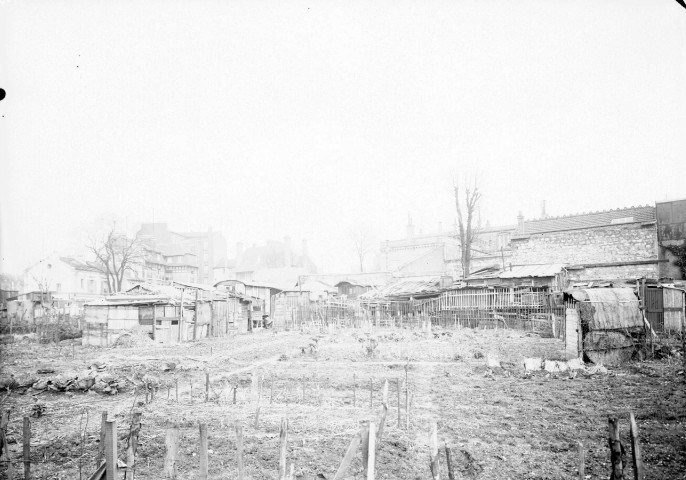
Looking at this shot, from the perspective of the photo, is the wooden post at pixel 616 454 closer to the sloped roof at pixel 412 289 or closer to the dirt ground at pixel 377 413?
the dirt ground at pixel 377 413

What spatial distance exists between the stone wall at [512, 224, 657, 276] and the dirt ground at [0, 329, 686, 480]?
866 inches

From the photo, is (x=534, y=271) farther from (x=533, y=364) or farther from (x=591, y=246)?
(x=533, y=364)

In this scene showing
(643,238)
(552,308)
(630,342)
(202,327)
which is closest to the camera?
(630,342)

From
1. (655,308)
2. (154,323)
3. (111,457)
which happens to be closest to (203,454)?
(111,457)

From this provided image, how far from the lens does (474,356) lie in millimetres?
18609

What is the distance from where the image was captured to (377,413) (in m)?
10.5

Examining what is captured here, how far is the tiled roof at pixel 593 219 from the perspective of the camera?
126 feet

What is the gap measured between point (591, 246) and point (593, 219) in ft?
18.9

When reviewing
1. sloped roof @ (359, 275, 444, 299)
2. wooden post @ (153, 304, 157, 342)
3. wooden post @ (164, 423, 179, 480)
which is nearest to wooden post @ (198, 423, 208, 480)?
wooden post @ (164, 423, 179, 480)

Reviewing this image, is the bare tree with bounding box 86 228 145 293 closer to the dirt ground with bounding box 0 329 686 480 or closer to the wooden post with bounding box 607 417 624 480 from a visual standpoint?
the dirt ground with bounding box 0 329 686 480

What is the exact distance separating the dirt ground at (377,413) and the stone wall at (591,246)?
22.0 metres

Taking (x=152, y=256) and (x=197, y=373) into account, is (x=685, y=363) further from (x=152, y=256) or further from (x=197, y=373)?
(x=152, y=256)

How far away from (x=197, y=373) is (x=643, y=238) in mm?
35479

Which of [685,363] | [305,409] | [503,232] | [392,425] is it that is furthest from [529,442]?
[503,232]
